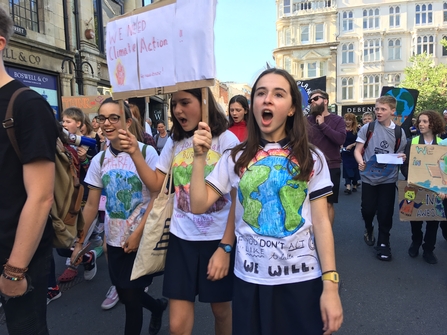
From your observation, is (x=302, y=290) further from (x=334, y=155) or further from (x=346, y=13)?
(x=346, y=13)

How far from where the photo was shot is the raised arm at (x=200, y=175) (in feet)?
6.04

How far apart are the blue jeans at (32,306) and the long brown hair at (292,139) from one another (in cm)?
109

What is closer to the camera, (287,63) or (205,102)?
(205,102)

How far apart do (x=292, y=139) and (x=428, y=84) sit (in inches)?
1301

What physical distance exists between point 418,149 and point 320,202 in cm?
306

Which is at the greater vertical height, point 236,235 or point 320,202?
point 320,202

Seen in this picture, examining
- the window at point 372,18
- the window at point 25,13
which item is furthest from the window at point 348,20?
the window at point 25,13

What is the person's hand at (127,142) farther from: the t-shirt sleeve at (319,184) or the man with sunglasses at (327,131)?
the man with sunglasses at (327,131)

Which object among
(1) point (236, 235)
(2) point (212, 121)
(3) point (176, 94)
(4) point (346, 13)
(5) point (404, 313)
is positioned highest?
(4) point (346, 13)

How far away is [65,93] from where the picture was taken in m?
12.9

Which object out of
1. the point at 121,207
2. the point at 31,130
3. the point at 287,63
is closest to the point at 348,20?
the point at 287,63

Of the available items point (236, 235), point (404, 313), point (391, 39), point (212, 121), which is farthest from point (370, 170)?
point (391, 39)

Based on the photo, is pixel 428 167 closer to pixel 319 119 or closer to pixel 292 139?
pixel 319 119

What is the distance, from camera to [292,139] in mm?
1888
